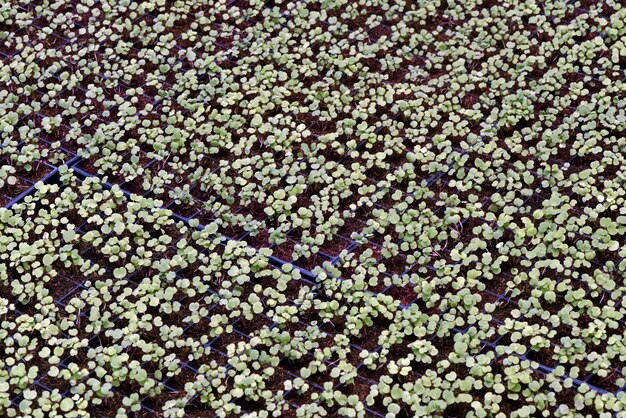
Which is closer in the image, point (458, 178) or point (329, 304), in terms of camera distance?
point (329, 304)

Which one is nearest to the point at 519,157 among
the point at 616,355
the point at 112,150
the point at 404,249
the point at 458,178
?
the point at 458,178

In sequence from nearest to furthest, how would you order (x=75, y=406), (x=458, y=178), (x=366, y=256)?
(x=75, y=406), (x=366, y=256), (x=458, y=178)

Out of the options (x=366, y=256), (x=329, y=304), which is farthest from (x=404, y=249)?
(x=329, y=304)

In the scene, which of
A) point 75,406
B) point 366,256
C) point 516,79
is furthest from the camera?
point 516,79

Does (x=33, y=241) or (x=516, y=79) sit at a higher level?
(x=516, y=79)

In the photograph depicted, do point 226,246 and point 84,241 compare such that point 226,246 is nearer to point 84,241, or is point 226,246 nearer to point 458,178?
point 84,241

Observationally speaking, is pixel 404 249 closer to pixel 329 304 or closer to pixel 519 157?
pixel 329 304
